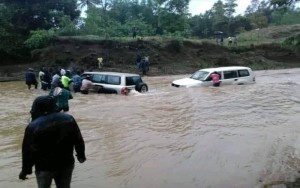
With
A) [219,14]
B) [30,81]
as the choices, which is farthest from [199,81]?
[219,14]

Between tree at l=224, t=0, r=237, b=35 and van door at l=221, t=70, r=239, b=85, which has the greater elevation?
tree at l=224, t=0, r=237, b=35

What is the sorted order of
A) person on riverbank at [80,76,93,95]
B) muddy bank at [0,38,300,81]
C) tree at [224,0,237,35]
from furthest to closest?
tree at [224,0,237,35], muddy bank at [0,38,300,81], person on riverbank at [80,76,93,95]

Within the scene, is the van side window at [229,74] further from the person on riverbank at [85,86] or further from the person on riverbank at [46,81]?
the person on riverbank at [46,81]

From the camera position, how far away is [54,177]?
15.9 feet

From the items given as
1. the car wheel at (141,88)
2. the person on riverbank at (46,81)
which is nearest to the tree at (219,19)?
the person on riverbank at (46,81)

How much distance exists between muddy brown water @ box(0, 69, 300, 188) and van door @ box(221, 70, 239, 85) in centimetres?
235

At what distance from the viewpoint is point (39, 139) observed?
4598 mm

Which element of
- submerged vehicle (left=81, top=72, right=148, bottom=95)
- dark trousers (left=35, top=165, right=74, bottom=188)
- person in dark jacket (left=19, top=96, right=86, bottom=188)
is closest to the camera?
person in dark jacket (left=19, top=96, right=86, bottom=188)

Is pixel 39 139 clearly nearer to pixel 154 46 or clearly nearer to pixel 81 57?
pixel 81 57

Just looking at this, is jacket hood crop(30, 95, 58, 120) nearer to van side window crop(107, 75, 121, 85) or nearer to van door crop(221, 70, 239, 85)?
van side window crop(107, 75, 121, 85)

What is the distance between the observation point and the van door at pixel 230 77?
22344 millimetres

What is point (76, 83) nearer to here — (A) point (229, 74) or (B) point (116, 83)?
(B) point (116, 83)

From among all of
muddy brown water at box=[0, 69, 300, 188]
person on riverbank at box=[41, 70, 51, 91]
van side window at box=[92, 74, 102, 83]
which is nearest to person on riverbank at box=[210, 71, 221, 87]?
muddy brown water at box=[0, 69, 300, 188]

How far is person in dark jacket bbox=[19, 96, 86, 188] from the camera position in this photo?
4594 millimetres
